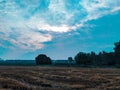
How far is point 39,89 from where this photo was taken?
45.1m

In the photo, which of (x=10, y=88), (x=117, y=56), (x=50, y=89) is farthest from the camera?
(x=117, y=56)

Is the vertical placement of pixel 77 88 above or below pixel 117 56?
below

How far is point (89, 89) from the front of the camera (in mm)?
47594

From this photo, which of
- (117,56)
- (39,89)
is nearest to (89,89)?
(39,89)

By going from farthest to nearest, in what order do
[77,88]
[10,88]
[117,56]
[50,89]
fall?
[117,56] → [77,88] → [50,89] → [10,88]

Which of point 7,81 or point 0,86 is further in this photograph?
point 7,81

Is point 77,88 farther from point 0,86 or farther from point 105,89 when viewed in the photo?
point 0,86

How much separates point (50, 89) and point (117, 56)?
15154 centimetres

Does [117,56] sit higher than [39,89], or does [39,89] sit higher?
[117,56]

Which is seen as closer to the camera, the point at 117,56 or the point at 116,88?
the point at 116,88

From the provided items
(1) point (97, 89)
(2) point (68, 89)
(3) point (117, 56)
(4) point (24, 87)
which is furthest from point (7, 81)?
(3) point (117, 56)

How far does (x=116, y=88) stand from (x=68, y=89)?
6384 mm

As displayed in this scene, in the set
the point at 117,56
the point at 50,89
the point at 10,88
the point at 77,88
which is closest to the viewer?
the point at 10,88

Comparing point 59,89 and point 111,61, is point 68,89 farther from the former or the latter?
point 111,61
